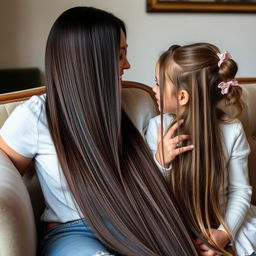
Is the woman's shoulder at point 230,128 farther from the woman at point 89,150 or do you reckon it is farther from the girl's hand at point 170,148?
the woman at point 89,150

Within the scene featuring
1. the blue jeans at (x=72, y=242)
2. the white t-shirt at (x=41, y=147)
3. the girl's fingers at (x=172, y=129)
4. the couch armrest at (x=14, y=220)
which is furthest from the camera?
the girl's fingers at (x=172, y=129)

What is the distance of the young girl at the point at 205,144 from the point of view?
3.95ft

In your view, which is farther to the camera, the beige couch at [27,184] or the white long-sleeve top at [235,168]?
the white long-sleeve top at [235,168]

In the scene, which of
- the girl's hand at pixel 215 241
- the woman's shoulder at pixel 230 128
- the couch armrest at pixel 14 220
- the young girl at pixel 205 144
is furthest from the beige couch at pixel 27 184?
the girl's hand at pixel 215 241

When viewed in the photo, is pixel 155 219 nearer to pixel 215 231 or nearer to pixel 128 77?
pixel 215 231

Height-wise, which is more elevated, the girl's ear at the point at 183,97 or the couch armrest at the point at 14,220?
the girl's ear at the point at 183,97

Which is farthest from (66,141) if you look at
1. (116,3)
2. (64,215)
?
(116,3)

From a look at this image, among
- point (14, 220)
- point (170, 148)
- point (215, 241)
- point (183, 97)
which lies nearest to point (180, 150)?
point (170, 148)

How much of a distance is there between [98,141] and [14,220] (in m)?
0.32

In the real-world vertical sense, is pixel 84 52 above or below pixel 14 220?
above

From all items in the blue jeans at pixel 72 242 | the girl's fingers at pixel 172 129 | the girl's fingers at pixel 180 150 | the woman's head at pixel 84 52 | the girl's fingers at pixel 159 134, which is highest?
the woman's head at pixel 84 52

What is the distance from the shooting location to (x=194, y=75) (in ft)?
3.95

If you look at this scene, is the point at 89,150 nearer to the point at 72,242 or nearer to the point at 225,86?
the point at 72,242

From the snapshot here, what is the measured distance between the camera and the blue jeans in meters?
0.99
